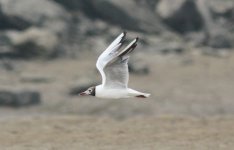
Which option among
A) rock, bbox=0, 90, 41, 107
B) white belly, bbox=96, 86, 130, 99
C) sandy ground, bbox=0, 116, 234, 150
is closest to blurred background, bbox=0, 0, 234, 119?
rock, bbox=0, 90, 41, 107

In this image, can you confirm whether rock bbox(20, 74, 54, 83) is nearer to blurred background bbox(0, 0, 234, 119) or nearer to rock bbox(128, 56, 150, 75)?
blurred background bbox(0, 0, 234, 119)

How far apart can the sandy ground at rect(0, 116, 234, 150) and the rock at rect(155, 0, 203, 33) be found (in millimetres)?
14871

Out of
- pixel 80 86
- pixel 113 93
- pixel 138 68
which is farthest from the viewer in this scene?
pixel 138 68

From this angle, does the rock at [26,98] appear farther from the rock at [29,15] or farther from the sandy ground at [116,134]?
the rock at [29,15]

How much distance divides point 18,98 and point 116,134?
7.74m

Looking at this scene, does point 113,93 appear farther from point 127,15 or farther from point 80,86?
point 127,15

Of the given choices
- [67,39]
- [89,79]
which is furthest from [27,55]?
[89,79]

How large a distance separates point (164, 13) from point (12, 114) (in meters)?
12.9

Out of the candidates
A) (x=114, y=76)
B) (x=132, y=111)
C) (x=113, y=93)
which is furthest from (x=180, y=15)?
(x=114, y=76)

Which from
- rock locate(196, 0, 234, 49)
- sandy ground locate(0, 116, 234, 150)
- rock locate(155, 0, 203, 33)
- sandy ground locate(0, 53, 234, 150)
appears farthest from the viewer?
rock locate(155, 0, 203, 33)

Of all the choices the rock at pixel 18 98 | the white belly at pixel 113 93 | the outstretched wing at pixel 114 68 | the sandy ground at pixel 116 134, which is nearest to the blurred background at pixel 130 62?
the rock at pixel 18 98

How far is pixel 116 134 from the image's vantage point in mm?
16906

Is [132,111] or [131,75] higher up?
[131,75]

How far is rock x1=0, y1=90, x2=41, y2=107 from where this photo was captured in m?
24.0
